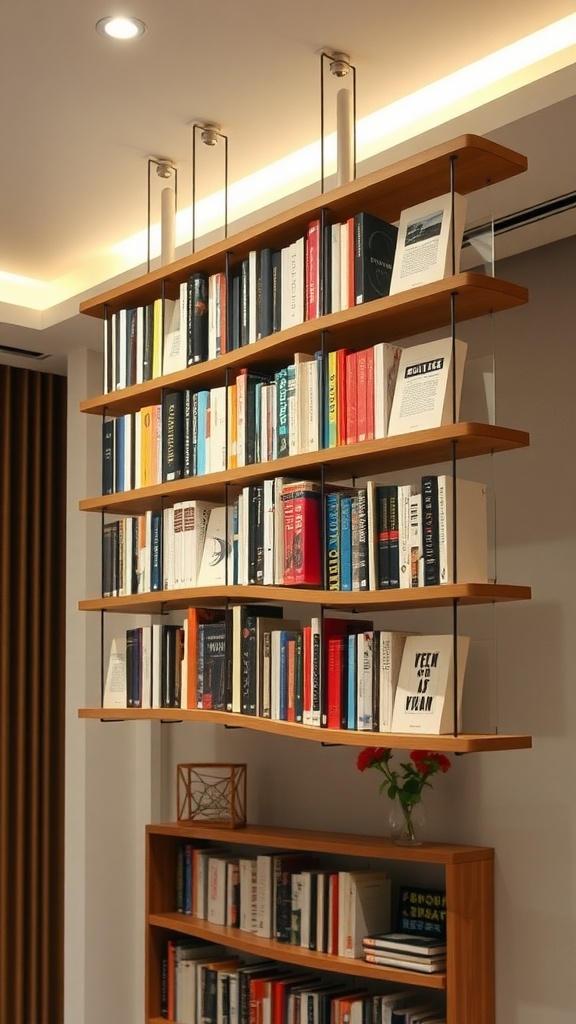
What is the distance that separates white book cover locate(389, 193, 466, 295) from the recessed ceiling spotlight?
706 millimetres

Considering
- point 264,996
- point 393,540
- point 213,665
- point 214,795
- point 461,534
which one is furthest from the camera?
point 214,795

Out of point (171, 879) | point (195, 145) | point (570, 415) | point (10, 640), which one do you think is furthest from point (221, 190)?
point (171, 879)

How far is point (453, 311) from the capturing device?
219 cm

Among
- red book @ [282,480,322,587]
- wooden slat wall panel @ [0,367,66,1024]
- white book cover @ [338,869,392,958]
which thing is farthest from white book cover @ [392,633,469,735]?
wooden slat wall panel @ [0,367,66,1024]

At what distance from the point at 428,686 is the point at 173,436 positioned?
3.20ft

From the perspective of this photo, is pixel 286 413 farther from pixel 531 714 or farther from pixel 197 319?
pixel 531 714

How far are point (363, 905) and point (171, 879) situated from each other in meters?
0.90

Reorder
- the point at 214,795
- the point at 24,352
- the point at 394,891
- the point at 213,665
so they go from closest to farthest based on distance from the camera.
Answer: the point at 213,665, the point at 394,891, the point at 214,795, the point at 24,352

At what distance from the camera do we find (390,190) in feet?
7.68

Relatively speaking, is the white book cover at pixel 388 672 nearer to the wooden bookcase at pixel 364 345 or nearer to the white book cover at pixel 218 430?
the wooden bookcase at pixel 364 345

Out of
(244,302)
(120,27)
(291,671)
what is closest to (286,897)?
(291,671)

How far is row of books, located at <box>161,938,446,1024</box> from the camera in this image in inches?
123

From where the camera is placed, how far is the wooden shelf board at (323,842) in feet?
9.90

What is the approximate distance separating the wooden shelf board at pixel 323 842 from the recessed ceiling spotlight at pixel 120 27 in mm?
2034
